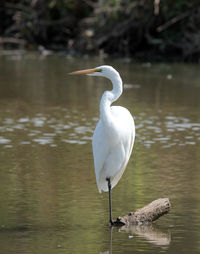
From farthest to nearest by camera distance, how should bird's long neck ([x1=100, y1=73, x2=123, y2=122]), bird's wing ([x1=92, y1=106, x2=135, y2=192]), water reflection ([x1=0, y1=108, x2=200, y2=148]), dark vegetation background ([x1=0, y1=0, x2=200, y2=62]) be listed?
1. dark vegetation background ([x1=0, y1=0, x2=200, y2=62])
2. water reflection ([x1=0, y1=108, x2=200, y2=148])
3. bird's wing ([x1=92, y1=106, x2=135, y2=192])
4. bird's long neck ([x1=100, y1=73, x2=123, y2=122])

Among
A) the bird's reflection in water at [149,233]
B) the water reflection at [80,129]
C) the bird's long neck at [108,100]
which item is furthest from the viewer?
the water reflection at [80,129]

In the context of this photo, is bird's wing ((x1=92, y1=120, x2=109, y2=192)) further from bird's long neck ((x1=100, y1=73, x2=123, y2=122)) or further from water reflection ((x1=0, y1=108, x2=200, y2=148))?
water reflection ((x1=0, y1=108, x2=200, y2=148))

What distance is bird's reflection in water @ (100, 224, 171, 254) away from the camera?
250 inches

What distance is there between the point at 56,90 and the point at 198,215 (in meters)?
9.99

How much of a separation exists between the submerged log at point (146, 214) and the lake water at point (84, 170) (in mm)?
74

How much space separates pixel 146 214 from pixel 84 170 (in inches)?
98.7

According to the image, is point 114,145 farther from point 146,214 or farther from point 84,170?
point 84,170

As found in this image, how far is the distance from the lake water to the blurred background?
0.01 meters

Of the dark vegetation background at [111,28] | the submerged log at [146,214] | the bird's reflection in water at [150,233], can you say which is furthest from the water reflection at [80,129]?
the dark vegetation background at [111,28]

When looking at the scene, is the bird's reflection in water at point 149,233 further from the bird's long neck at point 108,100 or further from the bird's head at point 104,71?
the bird's head at point 104,71

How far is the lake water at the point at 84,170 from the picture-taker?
6426 millimetres

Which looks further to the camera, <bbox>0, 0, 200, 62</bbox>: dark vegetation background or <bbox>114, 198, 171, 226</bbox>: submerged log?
<bbox>0, 0, 200, 62</bbox>: dark vegetation background

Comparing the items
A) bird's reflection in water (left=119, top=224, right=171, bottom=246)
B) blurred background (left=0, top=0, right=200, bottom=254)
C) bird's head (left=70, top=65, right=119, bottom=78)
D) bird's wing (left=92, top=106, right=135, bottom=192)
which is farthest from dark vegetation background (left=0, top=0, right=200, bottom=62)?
bird's reflection in water (left=119, top=224, right=171, bottom=246)

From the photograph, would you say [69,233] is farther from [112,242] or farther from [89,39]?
[89,39]
